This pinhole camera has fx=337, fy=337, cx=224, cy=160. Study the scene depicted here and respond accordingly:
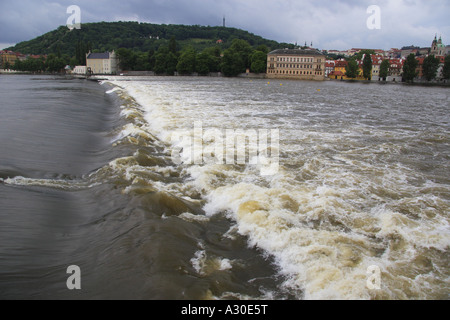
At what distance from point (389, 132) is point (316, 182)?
1193 centimetres

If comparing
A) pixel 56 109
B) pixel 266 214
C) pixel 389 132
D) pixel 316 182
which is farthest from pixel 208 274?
pixel 56 109

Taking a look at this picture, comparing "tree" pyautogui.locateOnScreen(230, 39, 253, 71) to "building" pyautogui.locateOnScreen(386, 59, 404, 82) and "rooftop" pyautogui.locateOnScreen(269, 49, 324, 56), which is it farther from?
"building" pyautogui.locateOnScreen(386, 59, 404, 82)

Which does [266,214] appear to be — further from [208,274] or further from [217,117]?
[217,117]

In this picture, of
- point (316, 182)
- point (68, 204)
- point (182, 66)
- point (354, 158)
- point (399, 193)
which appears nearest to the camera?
point (68, 204)

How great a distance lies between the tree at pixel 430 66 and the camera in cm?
10875

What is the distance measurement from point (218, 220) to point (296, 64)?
135 m

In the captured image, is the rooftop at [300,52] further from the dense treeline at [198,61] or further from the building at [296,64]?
the dense treeline at [198,61]

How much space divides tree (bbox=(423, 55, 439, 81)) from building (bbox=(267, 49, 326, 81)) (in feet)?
112

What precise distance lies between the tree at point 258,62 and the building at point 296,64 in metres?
2.50

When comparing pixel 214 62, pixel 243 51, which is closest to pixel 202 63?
pixel 214 62

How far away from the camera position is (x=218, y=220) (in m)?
7.93

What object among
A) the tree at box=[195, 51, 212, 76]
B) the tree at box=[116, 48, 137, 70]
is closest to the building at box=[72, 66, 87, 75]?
the tree at box=[116, 48, 137, 70]

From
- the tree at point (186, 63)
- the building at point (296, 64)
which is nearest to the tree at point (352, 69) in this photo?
the building at point (296, 64)

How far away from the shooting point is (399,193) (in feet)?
31.9
